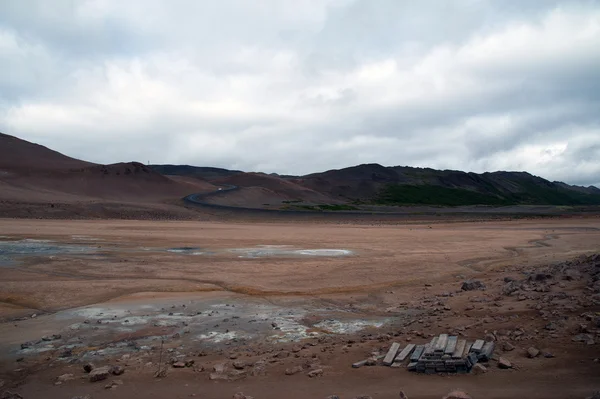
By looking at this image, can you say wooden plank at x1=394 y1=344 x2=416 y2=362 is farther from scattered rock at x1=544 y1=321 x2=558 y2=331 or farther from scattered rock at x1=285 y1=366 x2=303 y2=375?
scattered rock at x1=544 y1=321 x2=558 y2=331

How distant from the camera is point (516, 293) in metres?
14.3

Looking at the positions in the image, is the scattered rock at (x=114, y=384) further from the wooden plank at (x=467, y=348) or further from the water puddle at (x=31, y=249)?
the water puddle at (x=31, y=249)

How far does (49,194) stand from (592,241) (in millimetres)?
72068

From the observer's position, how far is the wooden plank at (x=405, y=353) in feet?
31.9

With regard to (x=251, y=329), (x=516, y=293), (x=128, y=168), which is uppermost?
(x=128, y=168)

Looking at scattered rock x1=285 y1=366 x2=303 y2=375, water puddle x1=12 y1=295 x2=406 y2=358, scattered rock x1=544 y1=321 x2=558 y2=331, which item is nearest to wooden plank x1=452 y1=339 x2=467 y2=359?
scattered rock x1=544 y1=321 x2=558 y2=331

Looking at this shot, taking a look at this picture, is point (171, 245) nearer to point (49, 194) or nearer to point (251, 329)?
point (251, 329)

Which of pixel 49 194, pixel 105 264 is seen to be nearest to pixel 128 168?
pixel 49 194

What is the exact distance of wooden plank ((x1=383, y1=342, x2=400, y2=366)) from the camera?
966 centimetres

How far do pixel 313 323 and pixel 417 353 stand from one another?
4468 millimetres

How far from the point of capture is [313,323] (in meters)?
13.8

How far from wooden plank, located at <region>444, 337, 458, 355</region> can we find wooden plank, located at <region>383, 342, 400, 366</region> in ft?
3.37

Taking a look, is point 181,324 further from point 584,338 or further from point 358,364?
point 584,338

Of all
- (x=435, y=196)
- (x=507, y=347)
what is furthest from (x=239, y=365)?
(x=435, y=196)
